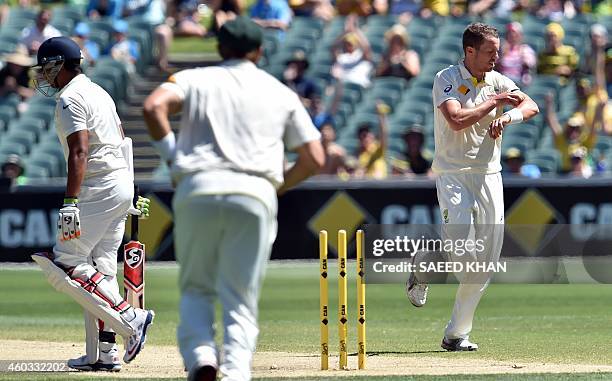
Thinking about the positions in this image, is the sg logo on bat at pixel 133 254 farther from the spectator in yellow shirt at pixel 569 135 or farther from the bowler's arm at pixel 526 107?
the spectator in yellow shirt at pixel 569 135

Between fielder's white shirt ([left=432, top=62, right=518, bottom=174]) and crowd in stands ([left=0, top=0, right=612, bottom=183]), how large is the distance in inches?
380

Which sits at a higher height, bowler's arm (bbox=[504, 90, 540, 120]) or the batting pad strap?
bowler's arm (bbox=[504, 90, 540, 120])

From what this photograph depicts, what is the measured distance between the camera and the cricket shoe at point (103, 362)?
9.64 metres

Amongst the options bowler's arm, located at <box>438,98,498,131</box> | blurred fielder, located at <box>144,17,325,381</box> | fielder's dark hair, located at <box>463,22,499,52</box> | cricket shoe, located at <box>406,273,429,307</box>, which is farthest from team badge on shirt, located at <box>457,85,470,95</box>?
blurred fielder, located at <box>144,17,325,381</box>

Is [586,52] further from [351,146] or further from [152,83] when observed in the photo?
[152,83]

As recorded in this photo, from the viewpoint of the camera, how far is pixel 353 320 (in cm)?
1364

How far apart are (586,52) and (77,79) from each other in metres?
15.5

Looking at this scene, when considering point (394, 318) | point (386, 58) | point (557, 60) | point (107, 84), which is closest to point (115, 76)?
point (107, 84)

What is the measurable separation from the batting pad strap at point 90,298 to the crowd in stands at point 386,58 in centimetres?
1136

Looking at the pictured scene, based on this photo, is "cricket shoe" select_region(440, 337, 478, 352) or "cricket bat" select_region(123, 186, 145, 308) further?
"cricket shoe" select_region(440, 337, 478, 352)

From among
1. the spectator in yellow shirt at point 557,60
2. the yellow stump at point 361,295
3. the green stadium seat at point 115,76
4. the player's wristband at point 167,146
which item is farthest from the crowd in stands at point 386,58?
the player's wristband at point 167,146

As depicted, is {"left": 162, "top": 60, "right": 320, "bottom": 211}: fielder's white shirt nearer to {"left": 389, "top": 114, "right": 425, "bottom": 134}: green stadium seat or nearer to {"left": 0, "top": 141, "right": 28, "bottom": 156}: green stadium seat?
{"left": 389, "top": 114, "right": 425, "bottom": 134}: green stadium seat

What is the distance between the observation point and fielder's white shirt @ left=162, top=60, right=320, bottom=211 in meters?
6.97

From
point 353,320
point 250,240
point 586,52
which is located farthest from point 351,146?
point 250,240
